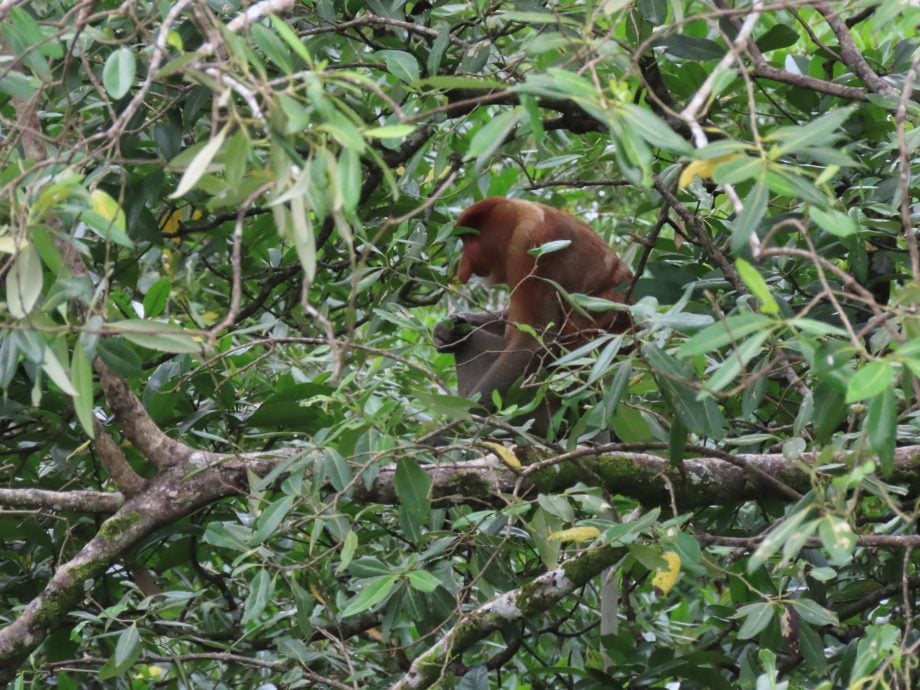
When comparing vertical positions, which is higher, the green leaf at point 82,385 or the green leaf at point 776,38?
the green leaf at point 82,385

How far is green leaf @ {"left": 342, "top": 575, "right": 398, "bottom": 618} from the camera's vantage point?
2598 millimetres

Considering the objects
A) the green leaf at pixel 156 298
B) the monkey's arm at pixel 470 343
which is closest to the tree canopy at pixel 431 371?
the green leaf at pixel 156 298

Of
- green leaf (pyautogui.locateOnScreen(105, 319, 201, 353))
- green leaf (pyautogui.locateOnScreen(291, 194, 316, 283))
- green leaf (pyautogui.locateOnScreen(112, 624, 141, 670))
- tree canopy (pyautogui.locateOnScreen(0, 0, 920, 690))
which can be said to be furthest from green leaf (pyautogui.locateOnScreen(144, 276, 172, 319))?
green leaf (pyautogui.locateOnScreen(291, 194, 316, 283))

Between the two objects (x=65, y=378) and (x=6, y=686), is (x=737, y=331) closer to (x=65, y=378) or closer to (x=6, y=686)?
(x=65, y=378)

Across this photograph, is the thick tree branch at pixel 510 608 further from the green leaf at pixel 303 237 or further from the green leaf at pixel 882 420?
the green leaf at pixel 303 237

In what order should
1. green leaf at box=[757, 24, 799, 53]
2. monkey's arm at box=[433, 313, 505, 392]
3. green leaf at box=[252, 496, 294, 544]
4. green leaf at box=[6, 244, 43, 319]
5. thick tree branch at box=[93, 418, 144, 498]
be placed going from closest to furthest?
green leaf at box=[6, 244, 43, 319]
green leaf at box=[252, 496, 294, 544]
thick tree branch at box=[93, 418, 144, 498]
green leaf at box=[757, 24, 799, 53]
monkey's arm at box=[433, 313, 505, 392]

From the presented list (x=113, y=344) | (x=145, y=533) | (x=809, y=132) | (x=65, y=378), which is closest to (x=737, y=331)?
(x=809, y=132)

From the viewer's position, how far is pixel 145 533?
10.4 ft

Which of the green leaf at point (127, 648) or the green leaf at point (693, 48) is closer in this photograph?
the green leaf at point (127, 648)

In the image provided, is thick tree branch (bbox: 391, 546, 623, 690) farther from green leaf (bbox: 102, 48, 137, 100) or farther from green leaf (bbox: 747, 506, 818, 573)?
green leaf (bbox: 102, 48, 137, 100)

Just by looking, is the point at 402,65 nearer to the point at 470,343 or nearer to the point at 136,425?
the point at 136,425

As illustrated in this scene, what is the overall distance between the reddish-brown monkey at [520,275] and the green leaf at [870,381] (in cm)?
326

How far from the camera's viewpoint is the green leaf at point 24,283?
6.27 ft

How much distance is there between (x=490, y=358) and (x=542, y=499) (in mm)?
2724
